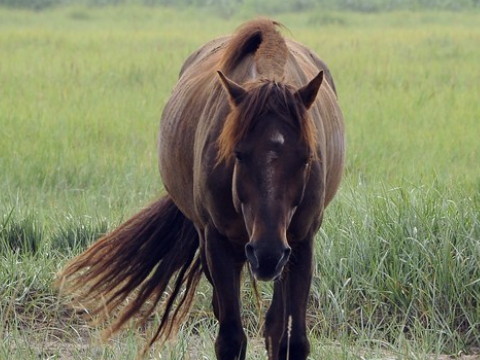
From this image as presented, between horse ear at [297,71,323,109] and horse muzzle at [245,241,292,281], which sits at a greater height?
horse ear at [297,71,323,109]

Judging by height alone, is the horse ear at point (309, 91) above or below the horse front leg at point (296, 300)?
above

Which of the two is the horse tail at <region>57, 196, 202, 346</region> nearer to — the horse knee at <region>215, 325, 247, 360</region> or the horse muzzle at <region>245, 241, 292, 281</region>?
the horse knee at <region>215, 325, 247, 360</region>

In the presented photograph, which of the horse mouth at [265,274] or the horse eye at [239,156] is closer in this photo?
the horse mouth at [265,274]

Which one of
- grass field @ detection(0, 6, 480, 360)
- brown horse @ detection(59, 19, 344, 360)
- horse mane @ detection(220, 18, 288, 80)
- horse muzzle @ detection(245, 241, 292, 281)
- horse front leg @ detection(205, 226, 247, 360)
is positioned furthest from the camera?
grass field @ detection(0, 6, 480, 360)

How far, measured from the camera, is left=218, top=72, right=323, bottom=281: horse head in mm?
3098

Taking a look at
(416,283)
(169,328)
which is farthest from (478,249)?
(169,328)

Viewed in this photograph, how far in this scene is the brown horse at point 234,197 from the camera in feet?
10.4

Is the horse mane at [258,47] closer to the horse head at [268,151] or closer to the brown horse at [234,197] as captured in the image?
the brown horse at [234,197]

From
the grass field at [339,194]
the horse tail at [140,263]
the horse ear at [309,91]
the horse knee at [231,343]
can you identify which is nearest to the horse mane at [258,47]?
the horse ear at [309,91]

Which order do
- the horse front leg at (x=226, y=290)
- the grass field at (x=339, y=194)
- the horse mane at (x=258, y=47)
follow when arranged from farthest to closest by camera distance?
the grass field at (x=339, y=194)
the horse front leg at (x=226, y=290)
the horse mane at (x=258, y=47)

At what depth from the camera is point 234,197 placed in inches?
131

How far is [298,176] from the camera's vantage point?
3205mm

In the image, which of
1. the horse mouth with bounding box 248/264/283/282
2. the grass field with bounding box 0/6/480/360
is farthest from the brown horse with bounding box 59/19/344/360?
the grass field with bounding box 0/6/480/360

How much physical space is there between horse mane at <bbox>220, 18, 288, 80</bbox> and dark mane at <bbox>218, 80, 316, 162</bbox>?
356 mm
